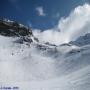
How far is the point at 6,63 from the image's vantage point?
70500 mm

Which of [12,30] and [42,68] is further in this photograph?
[12,30]

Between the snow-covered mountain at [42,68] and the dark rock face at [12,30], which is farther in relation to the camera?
the dark rock face at [12,30]

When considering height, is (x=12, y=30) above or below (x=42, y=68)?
above

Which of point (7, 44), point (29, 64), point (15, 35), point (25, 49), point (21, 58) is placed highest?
point (15, 35)

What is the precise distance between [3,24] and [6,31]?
23.5ft

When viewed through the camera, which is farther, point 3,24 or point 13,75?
point 3,24

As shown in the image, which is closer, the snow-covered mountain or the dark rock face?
the snow-covered mountain

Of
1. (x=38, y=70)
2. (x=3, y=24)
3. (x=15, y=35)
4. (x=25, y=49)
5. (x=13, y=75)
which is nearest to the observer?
(x=13, y=75)

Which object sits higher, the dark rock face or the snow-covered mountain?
the dark rock face

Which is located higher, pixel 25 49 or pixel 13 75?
pixel 25 49

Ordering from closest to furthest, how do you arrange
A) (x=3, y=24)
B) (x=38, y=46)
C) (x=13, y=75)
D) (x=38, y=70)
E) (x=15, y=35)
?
1. (x=13, y=75)
2. (x=38, y=70)
3. (x=38, y=46)
4. (x=15, y=35)
5. (x=3, y=24)

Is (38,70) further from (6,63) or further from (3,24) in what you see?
(3,24)

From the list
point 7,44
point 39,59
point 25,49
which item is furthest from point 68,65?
point 7,44

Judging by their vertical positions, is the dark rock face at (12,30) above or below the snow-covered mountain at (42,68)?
above
